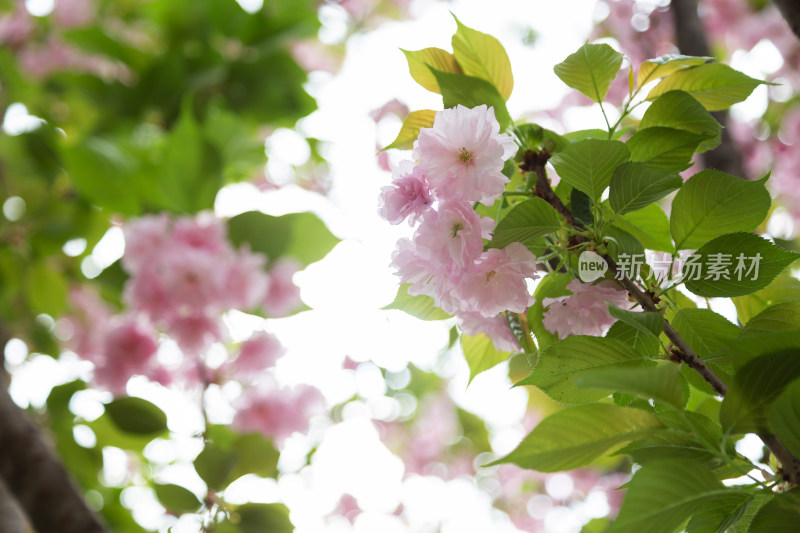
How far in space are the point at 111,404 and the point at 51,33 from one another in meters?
1.55

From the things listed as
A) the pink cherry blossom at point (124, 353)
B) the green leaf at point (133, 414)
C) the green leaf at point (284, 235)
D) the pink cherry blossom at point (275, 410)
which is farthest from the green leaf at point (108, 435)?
the green leaf at point (284, 235)

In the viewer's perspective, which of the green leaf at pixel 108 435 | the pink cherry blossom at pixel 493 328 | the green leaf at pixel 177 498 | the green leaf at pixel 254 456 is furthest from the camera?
the green leaf at pixel 108 435

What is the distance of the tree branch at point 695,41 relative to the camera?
105cm

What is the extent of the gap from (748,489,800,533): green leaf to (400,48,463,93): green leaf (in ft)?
1.36

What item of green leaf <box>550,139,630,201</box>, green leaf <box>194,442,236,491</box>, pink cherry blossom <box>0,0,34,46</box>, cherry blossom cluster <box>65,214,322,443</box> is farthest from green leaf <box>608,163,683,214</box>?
pink cherry blossom <box>0,0,34,46</box>

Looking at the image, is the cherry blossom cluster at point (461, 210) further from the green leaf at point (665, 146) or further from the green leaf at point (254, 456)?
the green leaf at point (254, 456)

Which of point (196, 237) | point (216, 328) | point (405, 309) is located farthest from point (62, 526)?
point (405, 309)

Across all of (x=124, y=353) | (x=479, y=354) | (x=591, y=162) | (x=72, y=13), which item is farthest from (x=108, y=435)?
(x=72, y=13)

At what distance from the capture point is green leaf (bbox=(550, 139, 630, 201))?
416mm

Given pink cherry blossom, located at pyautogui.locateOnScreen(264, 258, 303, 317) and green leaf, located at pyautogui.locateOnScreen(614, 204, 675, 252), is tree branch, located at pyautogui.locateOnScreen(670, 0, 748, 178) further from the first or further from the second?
pink cherry blossom, located at pyautogui.locateOnScreen(264, 258, 303, 317)

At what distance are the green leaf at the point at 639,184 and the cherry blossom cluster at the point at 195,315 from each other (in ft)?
2.75

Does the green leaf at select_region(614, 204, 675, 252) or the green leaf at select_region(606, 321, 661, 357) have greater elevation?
the green leaf at select_region(614, 204, 675, 252)

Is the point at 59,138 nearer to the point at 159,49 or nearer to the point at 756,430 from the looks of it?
the point at 159,49

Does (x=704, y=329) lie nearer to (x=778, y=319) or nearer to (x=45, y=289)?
(x=778, y=319)
